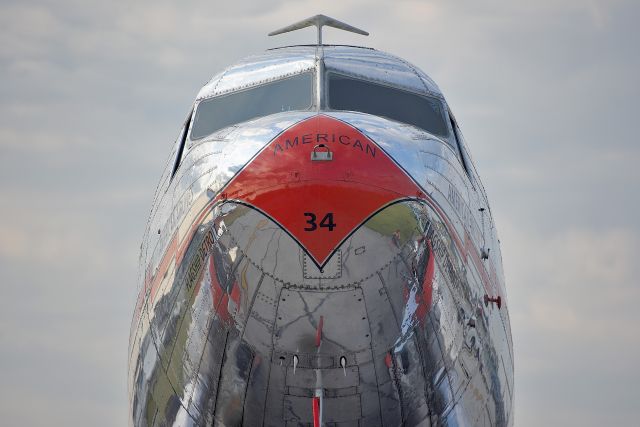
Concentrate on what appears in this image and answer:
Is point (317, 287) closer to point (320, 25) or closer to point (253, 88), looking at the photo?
point (253, 88)

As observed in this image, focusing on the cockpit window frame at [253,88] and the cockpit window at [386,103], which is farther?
the cockpit window at [386,103]

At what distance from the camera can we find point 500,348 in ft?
44.9

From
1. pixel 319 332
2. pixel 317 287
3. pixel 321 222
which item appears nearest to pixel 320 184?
pixel 321 222

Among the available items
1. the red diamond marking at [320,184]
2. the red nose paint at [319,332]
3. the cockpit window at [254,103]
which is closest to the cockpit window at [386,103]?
the cockpit window at [254,103]

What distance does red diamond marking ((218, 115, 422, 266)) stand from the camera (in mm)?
10953

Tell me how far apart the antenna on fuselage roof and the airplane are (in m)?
6.07

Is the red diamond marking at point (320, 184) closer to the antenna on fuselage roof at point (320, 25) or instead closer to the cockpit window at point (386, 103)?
the cockpit window at point (386, 103)

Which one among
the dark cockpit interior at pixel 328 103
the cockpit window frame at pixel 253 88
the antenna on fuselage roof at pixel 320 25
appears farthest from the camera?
Result: the antenna on fuselage roof at pixel 320 25

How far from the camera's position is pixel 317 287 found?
11.1 meters

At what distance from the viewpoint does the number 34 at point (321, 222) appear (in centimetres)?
1095

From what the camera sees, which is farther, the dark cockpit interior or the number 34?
the dark cockpit interior

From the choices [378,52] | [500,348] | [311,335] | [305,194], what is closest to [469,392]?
[500,348]

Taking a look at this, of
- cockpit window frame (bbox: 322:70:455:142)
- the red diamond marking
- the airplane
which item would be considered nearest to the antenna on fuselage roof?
cockpit window frame (bbox: 322:70:455:142)

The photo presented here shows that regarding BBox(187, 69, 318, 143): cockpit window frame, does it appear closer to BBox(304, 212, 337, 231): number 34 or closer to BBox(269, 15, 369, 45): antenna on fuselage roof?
BBox(304, 212, 337, 231): number 34
